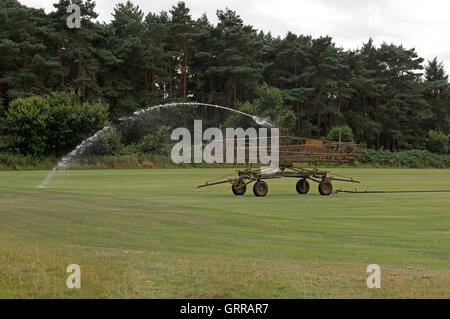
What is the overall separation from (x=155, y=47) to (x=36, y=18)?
1810cm

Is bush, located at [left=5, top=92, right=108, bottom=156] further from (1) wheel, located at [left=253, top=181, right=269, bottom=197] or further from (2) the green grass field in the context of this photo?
(2) the green grass field

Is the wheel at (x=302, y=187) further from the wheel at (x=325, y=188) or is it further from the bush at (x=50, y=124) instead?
the bush at (x=50, y=124)

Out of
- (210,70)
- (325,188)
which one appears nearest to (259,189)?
(325,188)

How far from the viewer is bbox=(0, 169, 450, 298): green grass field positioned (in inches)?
305

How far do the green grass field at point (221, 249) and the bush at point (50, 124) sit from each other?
39627 mm

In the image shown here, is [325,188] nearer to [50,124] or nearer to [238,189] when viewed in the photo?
[238,189]

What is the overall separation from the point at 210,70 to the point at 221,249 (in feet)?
266

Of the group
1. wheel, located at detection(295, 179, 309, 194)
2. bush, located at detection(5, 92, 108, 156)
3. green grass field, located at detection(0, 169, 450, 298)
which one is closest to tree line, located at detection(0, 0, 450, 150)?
bush, located at detection(5, 92, 108, 156)

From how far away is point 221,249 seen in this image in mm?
11297

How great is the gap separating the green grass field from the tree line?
5103cm

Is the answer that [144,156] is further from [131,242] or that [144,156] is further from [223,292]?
[223,292]

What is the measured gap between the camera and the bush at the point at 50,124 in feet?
193

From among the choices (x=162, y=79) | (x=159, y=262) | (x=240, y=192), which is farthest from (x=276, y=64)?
(x=159, y=262)

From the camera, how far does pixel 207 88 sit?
328 feet
